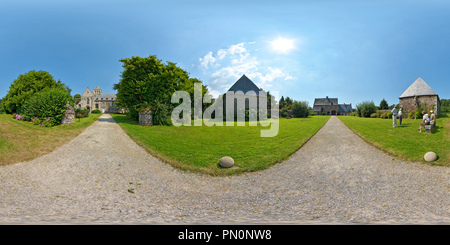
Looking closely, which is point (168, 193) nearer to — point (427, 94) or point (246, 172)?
point (246, 172)

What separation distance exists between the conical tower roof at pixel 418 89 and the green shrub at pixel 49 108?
43457 millimetres

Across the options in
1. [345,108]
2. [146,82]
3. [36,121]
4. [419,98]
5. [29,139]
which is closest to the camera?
[29,139]

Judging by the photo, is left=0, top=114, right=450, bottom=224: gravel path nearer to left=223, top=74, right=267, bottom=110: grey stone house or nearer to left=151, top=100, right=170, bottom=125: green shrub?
left=151, top=100, right=170, bottom=125: green shrub

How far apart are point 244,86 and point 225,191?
Result: 3706cm

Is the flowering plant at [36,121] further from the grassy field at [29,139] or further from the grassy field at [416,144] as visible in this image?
the grassy field at [416,144]

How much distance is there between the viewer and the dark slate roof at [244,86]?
4325cm

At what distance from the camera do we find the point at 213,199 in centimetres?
761

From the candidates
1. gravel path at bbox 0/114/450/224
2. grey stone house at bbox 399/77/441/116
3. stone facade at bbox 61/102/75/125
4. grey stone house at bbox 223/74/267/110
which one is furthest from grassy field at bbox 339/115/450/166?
grey stone house at bbox 223/74/267/110

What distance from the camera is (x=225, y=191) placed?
8492 millimetres

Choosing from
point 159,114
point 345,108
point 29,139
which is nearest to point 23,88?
point 29,139

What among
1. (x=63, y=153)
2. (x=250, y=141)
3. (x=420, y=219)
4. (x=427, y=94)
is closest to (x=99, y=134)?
(x=63, y=153)

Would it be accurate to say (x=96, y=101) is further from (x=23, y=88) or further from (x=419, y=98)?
(x=419, y=98)

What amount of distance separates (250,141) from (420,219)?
1059cm

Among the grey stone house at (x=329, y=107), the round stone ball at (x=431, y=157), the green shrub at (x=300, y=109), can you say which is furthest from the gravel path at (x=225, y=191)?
the grey stone house at (x=329, y=107)
